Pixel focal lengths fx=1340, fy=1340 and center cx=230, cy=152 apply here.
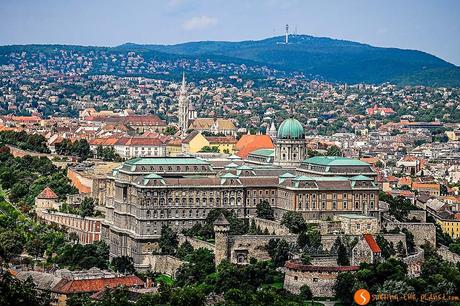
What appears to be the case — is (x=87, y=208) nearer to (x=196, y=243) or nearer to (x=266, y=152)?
(x=266, y=152)

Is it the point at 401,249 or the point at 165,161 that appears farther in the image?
the point at 165,161

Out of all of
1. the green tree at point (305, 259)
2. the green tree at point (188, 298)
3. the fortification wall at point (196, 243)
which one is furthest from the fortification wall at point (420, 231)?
the green tree at point (188, 298)

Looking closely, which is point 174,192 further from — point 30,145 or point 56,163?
point 30,145

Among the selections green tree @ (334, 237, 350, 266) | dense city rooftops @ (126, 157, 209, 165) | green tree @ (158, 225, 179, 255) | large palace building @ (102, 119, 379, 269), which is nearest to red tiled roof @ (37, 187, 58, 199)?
large palace building @ (102, 119, 379, 269)

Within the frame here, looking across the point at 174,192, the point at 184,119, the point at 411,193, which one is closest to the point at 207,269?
the point at 174,192

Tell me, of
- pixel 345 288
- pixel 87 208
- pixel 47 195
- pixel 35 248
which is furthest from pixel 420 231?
pixel 47 195

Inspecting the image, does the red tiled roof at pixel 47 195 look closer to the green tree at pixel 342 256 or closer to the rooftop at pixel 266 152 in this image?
the rooftop at pixel 266 152

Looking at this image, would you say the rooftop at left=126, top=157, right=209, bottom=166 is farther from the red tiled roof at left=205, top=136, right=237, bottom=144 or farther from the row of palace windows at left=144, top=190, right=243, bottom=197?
the red tiled roof at left=205, top=136, right=237, bottom=144
